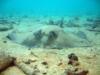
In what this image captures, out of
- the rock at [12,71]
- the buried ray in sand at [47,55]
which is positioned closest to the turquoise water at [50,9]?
the buried ray in sand at [47,55]

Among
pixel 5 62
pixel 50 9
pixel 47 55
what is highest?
pixel 5 62

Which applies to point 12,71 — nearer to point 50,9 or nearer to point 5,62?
point 5,62

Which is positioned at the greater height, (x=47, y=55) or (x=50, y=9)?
(x=47, y=55)

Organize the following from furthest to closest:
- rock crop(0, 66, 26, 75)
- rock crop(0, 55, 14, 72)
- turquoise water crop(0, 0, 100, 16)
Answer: turquoise water crop(0, 0, 100, 16) → rock crop(0, 55, 14, 72) → rock crop(0, 66, 26, 75)

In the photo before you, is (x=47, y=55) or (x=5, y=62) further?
(x=47, y=55)

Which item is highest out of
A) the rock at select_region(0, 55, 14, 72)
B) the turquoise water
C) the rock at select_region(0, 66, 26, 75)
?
the rock at select_region(0, 55, 14, 72)

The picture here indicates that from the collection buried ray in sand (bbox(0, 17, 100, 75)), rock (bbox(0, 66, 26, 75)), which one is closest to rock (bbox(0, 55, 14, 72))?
buried ray in sand (bbox(0, 17, 100, 75))

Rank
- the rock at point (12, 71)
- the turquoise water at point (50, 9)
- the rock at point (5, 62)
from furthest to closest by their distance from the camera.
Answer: the turquoise water at point (50, 9) → the rock at point (5, 62) → the rock at point (12, 71)

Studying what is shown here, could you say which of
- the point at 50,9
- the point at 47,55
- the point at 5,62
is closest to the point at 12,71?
the point at 5,62

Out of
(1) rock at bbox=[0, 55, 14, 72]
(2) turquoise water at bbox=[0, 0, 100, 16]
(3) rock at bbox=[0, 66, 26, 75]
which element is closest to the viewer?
(3) rock at bbox=[0, 66, 26, 75]

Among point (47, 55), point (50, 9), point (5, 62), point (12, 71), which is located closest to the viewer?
point (12, 71)

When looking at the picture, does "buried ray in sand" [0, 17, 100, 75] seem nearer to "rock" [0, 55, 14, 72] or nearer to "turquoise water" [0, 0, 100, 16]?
"rock" [0, 55, 14, 72]

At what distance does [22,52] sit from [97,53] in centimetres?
286

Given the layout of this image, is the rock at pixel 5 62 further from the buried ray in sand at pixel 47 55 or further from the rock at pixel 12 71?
the rock at pixel 12 71
